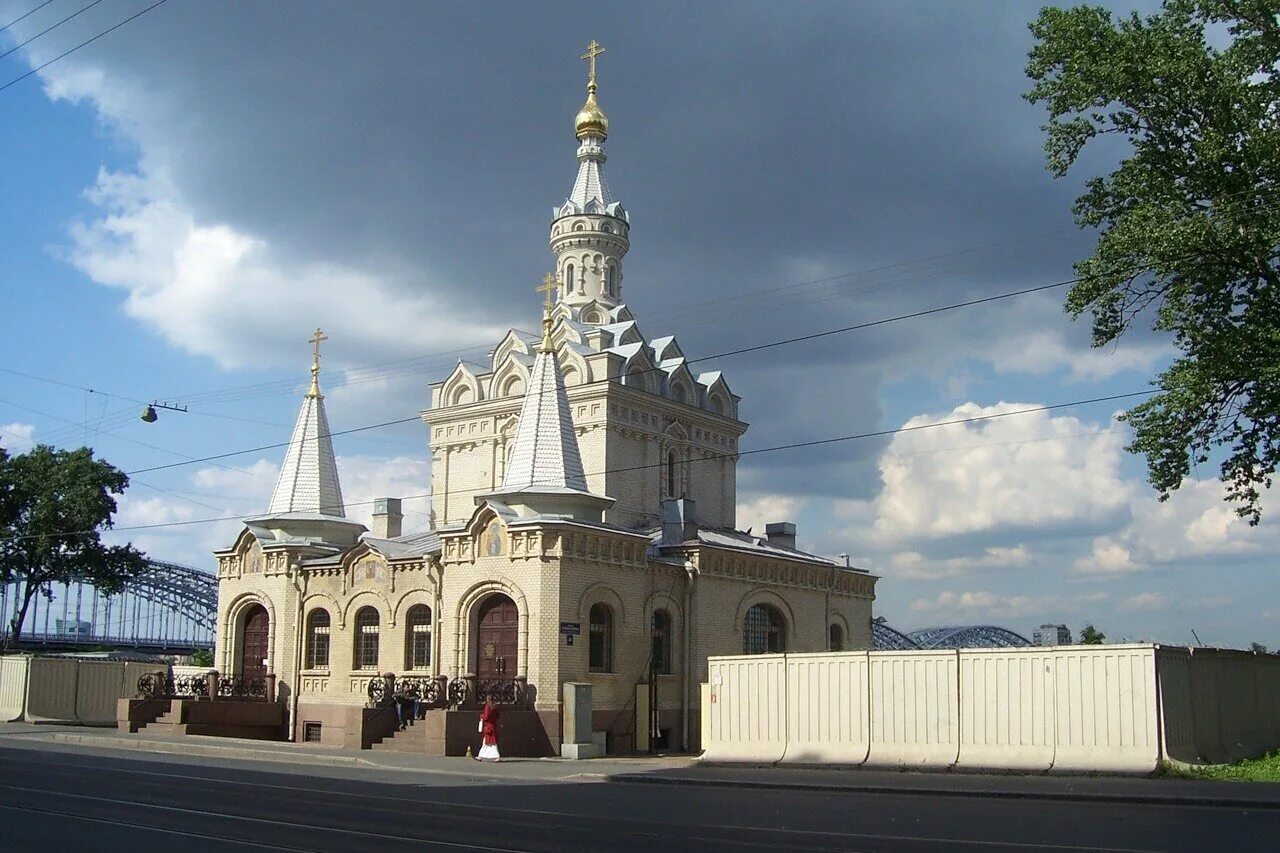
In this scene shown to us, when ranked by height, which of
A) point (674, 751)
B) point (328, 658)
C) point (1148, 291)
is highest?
point (1148, 291)

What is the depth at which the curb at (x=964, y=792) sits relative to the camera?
18109 mm

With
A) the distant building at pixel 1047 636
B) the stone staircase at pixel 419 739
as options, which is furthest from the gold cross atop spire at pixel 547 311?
the distant building at pixel 1047 636

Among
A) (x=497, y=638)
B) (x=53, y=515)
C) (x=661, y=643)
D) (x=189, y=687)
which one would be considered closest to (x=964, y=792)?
(x=497, y=638)

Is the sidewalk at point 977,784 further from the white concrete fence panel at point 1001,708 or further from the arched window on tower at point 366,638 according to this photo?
the arched window on tower at point 366,638

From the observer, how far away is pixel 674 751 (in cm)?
3447

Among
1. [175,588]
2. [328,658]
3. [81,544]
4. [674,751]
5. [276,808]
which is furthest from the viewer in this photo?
[175,588]

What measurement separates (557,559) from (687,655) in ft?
20.0

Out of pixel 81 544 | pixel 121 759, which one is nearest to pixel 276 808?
pixel 121 759

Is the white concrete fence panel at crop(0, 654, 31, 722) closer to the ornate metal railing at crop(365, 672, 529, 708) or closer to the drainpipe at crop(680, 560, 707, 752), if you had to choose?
the ornate metal railing at crop(365, 672, 529, 708)

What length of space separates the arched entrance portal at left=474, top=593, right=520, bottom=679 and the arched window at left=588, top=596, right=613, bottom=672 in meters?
2.10

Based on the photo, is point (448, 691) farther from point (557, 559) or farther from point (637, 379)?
point (637, 379)

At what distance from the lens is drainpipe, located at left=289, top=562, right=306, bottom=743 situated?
121 ft

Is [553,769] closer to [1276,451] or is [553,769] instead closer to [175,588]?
[1276,451]

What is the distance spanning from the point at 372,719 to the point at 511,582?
487 centimetres
